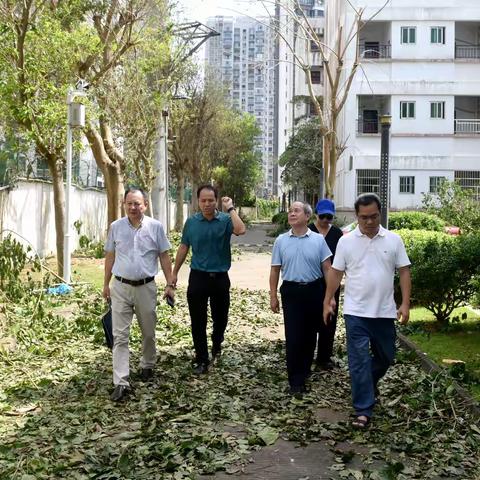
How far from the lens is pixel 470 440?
5.59 meters

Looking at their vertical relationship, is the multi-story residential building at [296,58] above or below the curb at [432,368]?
above

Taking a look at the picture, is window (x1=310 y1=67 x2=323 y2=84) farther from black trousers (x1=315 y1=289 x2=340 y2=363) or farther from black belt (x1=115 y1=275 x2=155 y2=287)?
black belt (x1=115 y1=275 x2=155 y2=287)

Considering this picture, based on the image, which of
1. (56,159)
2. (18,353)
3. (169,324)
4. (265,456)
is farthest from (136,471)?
(56,159)

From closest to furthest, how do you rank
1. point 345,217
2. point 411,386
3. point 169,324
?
point 411,386 → point 169,324 → point 345,217

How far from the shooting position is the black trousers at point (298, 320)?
7031mm

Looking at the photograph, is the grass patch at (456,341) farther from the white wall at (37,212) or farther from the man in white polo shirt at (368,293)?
the white wall at (37,212)

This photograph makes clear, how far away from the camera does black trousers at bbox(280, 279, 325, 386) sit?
277 inches

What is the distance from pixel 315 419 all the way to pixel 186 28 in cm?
1962

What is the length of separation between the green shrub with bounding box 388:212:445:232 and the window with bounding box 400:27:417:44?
16.6 m

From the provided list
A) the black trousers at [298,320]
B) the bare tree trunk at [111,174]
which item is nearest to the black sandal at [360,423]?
the black trousers at [298,320]

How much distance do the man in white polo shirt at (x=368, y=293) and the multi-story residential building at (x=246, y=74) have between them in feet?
52.2

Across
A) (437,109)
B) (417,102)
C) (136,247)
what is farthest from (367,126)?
(136,247)

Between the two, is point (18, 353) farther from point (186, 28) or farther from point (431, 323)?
point (186, 28)

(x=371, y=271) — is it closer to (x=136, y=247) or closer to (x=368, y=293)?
(x=368, y=293)
